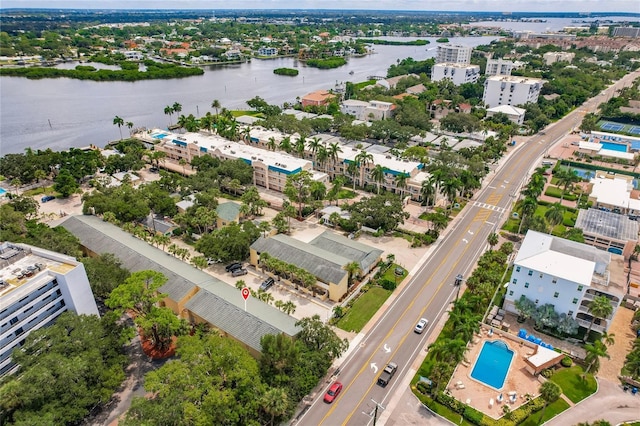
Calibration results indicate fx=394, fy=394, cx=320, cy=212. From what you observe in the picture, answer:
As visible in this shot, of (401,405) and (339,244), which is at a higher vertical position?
(339,244)

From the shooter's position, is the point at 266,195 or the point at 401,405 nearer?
the point at 401,405

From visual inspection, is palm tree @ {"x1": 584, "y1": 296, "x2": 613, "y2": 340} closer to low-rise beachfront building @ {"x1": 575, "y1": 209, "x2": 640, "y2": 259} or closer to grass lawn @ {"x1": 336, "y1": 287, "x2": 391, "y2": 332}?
grass lawn @ {"x1": 336, "y1": 287, "x2": 391, "y2": 332}

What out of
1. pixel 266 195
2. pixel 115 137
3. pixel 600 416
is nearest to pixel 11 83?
pixel 115 137

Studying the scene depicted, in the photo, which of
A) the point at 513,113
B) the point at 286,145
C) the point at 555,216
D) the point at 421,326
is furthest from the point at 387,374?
the point at 513,113

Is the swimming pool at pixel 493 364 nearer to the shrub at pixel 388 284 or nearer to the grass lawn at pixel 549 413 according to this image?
the grass lawn at pixel 549 413

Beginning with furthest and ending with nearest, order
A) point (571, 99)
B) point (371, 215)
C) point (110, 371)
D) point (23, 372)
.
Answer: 1. point (571, 99)
2. point (371, 215)
3. point (110, 371)
4. point (23, 372)

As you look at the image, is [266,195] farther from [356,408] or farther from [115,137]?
[115,137]
